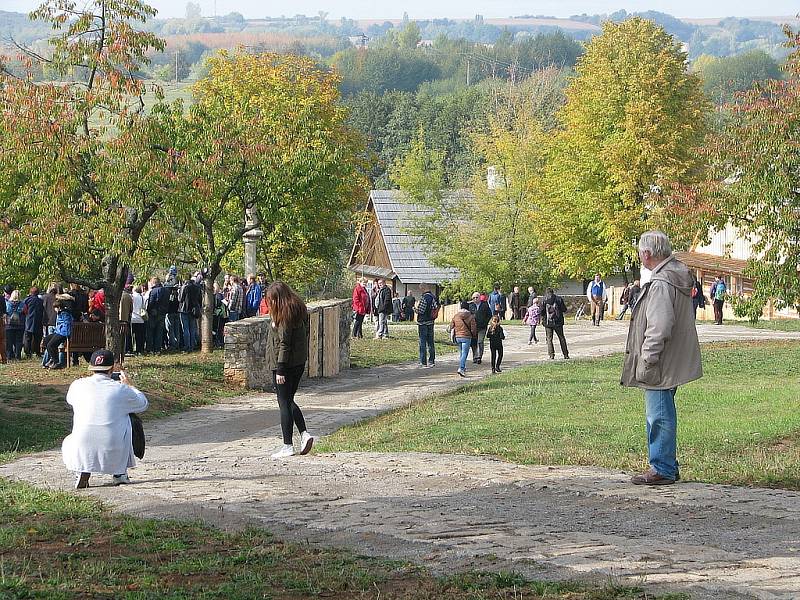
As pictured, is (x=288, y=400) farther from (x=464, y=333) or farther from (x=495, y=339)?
(x=495, y=339)

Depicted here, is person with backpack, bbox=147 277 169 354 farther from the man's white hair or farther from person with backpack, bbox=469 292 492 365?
the man's white hair

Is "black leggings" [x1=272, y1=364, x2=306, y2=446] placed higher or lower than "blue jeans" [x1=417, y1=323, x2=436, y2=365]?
higher

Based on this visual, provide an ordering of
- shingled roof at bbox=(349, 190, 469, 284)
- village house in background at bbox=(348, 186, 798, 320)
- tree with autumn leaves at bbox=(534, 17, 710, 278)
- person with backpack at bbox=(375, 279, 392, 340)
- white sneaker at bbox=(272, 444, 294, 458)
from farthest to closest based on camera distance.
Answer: shingled roof at bbox=(349, 190, 469, 284), village house in background at bbox=(348, 186, 798, 320), tree with autumn leaves at bbox=(534, 17, 710, 278), person with backpack at bbox=(375, 279, 392, 340), white sneaker at bbox=(272, 444, 294, 458)

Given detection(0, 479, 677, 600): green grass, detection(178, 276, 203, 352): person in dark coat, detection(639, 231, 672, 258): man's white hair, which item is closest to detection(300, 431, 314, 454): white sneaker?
detection(0, 479, 677, 600): green grass

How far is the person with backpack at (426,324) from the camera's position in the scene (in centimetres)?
2738

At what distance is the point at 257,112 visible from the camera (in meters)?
29.7

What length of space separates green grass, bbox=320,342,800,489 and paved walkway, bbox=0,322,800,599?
3.60 ft

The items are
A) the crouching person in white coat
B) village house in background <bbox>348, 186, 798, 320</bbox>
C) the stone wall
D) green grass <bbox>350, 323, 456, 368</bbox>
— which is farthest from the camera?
village house in background <bbox>348, 186, 798, 320</bbox>

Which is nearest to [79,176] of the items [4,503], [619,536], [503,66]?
[4,503]

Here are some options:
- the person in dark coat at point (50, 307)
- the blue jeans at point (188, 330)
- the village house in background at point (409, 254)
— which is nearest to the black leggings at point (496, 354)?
the blue jeans at point (188, 330)

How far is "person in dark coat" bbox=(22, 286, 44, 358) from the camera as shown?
24344 mm

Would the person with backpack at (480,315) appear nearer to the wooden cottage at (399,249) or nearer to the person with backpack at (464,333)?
the person with backpack at (464,333)

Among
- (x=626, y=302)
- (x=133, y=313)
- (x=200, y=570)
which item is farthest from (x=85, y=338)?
(x=626, y=302)

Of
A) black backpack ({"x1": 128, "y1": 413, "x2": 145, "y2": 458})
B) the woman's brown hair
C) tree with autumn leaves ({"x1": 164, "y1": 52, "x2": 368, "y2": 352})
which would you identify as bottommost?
black backpack ({"x1": 128, "y1": 413, "x2": 145, "y2": 458})
